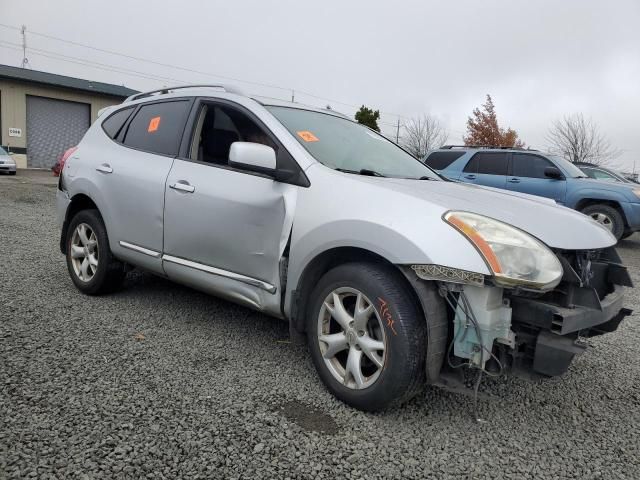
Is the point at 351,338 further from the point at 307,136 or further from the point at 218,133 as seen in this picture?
the point at 218,133

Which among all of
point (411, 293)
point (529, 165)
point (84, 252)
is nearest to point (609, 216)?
Result: point (529, 165)

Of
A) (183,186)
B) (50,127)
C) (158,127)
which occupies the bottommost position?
(50,127)

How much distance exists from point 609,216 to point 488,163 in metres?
2.40

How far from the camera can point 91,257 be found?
14.1ft

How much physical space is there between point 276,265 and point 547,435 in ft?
5.54

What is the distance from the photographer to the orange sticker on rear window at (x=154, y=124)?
3.98 meters

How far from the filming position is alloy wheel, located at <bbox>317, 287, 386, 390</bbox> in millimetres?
2533

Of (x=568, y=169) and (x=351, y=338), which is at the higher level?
(x=568, y=169)

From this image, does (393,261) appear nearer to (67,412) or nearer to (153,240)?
(67,412)

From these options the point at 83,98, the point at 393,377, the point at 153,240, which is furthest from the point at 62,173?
the point at 83,98

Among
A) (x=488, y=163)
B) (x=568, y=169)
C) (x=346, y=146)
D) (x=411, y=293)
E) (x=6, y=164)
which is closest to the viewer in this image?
(x=411, y=293)

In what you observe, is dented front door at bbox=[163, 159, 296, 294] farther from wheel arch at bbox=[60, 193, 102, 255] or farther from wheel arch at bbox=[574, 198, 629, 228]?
wheel arch at bbox=[574, 198, 629, 228]

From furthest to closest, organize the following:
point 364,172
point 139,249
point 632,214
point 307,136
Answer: point 632,214 < point 139,249 < point 307,136 < point 364,172

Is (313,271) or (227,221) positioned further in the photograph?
(227,221)
